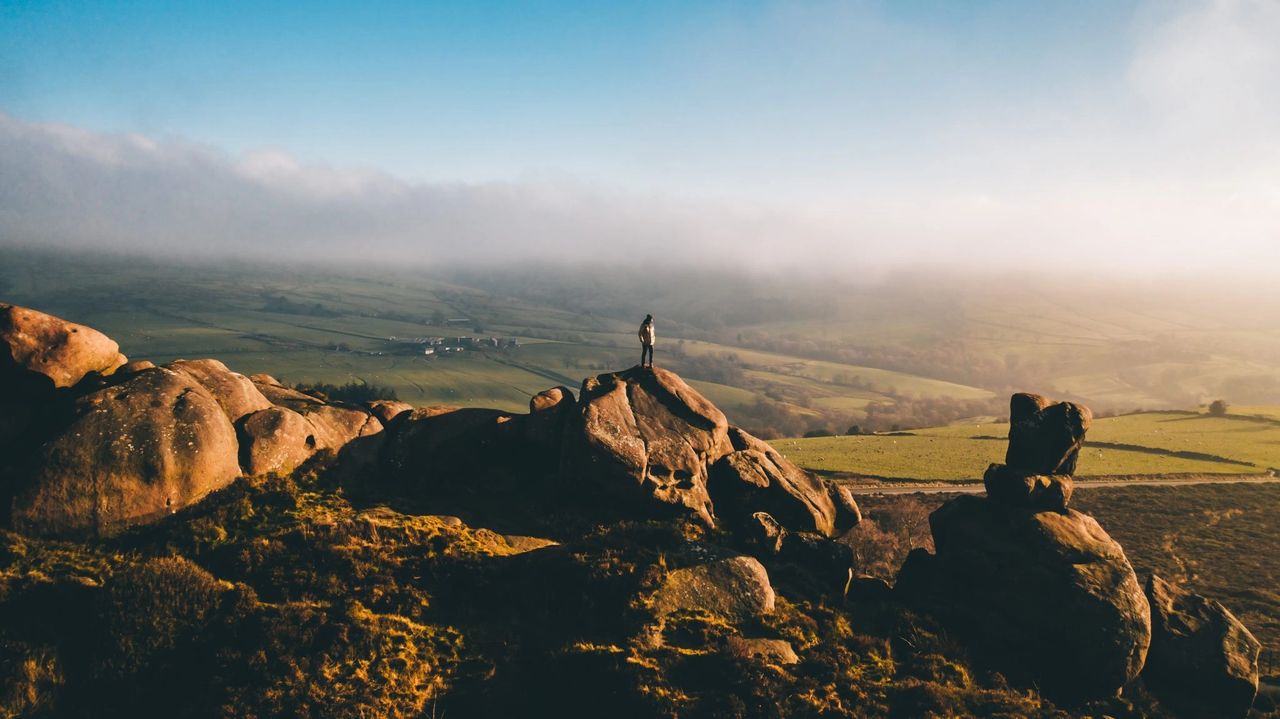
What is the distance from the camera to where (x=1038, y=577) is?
→ 87.5 ft

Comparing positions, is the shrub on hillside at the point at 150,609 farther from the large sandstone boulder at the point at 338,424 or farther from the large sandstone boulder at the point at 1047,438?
the large sandstone boulder at the point at 1047,438

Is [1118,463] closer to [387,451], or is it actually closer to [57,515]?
[387,451]

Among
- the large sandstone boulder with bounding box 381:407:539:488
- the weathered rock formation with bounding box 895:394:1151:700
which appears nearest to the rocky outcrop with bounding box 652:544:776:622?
the weathered rock formation with bounding box 895:394:1151:700

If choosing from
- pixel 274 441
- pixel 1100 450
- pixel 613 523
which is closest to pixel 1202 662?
pixel 613 523

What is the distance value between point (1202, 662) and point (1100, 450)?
3549 inches

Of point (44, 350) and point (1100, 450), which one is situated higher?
point (44, 350)

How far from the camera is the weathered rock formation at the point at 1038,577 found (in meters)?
25.2

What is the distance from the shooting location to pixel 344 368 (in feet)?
623

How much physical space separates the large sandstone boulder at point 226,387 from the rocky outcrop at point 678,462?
55.1ft

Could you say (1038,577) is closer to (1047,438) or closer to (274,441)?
(1047,438)

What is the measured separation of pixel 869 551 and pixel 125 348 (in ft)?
750

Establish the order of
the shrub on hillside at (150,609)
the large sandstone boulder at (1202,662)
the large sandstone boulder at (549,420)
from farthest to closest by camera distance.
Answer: the large sandstone boulder at (549,420), the large sandstone boulder at (1202,662), the shrub on hillside at (150,609)

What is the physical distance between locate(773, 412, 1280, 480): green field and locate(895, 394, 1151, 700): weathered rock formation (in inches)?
2208

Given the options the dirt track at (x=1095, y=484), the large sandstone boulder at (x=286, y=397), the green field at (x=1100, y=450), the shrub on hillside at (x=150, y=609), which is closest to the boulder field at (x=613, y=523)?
the large sandstone boulder at (x=286, y=397)
